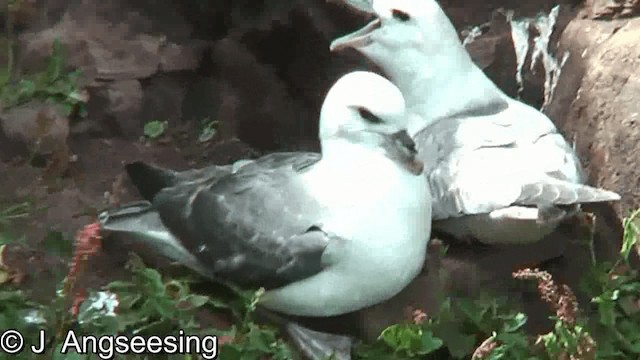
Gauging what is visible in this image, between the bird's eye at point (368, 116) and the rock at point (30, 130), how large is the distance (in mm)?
839

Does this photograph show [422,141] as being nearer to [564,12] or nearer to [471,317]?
[471,317]

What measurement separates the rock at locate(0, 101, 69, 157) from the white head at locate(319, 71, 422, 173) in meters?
0.79

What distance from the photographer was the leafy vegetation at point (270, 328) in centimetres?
208

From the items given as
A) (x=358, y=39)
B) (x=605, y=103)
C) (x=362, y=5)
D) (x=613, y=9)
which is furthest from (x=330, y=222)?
(x=613, y=9)

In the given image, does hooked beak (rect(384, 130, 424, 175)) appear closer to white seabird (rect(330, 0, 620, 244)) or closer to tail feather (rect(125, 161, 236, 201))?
white seabird (rect(330, 0, 620, 244))

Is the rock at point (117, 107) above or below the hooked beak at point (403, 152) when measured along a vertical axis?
below

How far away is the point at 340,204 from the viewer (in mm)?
2168

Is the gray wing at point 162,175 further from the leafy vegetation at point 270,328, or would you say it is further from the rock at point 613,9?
the rock at point 613,9

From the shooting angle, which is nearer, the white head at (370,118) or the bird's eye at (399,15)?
the white head at (370,118)

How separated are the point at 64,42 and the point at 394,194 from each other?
1100 mm

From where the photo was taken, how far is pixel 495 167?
2354 millimetres

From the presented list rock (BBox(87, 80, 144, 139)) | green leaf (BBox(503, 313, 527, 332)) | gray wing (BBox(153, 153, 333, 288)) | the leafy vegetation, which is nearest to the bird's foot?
the leafy vegetation

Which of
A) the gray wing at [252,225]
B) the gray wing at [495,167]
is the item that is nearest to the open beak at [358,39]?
the gray wing at [495,167]

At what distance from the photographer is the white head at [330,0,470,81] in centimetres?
257
